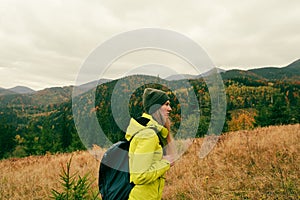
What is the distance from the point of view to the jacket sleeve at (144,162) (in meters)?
2.12

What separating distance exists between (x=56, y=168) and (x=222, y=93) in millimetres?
6189

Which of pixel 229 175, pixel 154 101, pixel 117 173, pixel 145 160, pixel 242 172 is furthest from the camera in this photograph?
pixel 229 175

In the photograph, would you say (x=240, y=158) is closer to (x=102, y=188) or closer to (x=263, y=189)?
(x=263, y=189)

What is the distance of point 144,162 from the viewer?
2.13m

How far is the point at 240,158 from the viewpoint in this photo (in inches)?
223

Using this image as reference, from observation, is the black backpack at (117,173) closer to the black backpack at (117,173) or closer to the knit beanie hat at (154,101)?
the black backpack at (117,173)

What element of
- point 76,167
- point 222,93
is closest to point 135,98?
point 222,93

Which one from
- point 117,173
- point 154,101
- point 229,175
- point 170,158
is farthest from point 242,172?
point 117,173

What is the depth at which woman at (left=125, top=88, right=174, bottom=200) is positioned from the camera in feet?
7.00

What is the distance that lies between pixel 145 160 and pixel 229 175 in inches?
136

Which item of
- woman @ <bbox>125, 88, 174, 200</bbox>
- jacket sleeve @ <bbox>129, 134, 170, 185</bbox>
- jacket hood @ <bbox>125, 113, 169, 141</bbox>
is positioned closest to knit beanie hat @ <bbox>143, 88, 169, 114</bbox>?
woman @ <bbox>125, 88, 174, 200</bbox>

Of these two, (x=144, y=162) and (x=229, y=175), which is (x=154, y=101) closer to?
(x=144, y=162)

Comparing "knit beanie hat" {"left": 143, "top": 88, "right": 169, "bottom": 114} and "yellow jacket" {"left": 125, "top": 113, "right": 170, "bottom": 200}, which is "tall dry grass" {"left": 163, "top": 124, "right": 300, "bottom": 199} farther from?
"knit beanie hat" {"left": 143, "top": 88, "right": 169, "bottom": 114}

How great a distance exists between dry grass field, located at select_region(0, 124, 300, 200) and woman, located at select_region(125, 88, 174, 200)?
208cm
